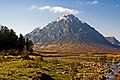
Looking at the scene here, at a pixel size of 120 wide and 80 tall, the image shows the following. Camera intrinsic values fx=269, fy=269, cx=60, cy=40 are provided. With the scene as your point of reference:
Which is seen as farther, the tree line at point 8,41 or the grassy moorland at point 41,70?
the tree line at point 8,41

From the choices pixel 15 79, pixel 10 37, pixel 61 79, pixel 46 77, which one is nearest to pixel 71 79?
pixel 61 79

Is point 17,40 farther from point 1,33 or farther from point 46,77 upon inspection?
point 46,77

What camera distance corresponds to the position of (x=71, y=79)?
38312 mm

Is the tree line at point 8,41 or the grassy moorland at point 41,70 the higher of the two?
the tree line at point 8,41

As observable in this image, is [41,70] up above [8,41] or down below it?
below

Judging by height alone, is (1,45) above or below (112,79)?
above

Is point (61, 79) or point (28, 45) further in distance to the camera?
point (28, 45)

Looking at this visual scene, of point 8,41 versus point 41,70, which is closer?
point 41,70

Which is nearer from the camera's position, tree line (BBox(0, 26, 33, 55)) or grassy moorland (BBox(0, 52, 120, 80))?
grassy moorland (BBox(0, 52, 120, 80))

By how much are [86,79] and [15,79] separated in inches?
471

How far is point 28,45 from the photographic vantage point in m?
168

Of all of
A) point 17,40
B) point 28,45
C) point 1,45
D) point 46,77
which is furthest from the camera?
point 28,45

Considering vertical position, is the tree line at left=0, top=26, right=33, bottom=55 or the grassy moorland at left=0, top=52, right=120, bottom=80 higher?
the tree line at left=0, top=26, right=33, bottom=55

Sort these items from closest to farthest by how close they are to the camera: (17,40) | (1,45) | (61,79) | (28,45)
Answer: (61,79) → (1,45) → (17,40) → (28,45)
